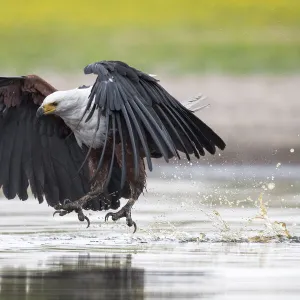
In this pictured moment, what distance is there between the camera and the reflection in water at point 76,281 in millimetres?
9914

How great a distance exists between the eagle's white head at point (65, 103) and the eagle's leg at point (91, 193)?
17.8 inches

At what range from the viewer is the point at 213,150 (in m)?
13.5

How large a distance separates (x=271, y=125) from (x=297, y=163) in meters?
2.94

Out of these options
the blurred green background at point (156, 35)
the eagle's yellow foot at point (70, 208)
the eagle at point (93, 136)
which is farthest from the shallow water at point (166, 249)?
the blurred green background at point (156, 35)

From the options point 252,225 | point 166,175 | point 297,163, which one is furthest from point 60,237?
point 297,163

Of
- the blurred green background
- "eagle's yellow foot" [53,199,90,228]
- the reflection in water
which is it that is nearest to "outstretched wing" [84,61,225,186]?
"eagle's yellow foot" [53,199,90,228]

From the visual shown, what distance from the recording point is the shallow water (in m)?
10.1

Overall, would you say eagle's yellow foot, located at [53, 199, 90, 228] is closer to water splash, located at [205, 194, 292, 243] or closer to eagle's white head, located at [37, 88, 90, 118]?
eagle's white head, located at [37, 88, 90, 118]

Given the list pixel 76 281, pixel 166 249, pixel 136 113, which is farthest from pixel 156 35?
pixel 76 281

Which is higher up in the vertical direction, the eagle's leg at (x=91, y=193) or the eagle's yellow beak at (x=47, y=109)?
the eagle's yellow beak at (x=47, y=109)

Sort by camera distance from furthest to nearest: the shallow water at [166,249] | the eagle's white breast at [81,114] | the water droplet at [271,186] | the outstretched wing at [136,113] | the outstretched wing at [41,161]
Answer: the water droplet at [271,186]
the outstretched wing at [41,161]
the eagle's white breast at [81,114]
the outstretched wing at [136,113]
the shallow water at [166,249]

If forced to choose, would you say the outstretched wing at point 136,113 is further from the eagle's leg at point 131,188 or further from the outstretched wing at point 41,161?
the outstretched wing at point 41,161

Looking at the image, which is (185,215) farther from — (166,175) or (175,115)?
(166,175)

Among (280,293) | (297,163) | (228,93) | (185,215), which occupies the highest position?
(228,93)
